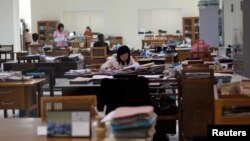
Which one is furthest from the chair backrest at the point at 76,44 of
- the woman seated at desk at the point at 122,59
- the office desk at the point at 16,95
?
the office desk at the point at 16,95

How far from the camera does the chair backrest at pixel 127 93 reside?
174 inches

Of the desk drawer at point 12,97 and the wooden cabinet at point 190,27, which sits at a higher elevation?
the wooden cabinet at point 190,27

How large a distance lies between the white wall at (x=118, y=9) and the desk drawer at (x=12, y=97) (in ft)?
42.4

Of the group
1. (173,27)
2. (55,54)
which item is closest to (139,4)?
(173,27)

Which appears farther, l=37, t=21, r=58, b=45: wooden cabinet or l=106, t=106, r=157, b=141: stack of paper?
l=37, t=21, r=58, b=45: wooden cabinet

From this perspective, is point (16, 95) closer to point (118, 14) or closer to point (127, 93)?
point (127, 93)

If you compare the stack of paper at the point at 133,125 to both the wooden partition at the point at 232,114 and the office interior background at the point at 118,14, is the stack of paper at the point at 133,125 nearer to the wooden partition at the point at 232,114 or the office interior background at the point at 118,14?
the wooden partition at the point at 232,114

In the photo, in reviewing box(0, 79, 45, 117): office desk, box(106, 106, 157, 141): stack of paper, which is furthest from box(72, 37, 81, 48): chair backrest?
box(106, 106, 157, 141): stack of paper

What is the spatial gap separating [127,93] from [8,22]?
12.4m

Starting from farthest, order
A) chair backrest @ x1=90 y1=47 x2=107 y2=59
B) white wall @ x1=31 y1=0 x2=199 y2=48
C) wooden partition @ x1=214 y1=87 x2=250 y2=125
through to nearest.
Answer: white wall @ x1=31 y1=0 x2=199 y2=48
chair backrest @ x1=90 y1=47 x2=107 y2=59
wooden partition @ x1=214 y1=87 x2=250 y2=125

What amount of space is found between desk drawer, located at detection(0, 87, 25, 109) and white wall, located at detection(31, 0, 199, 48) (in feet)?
42.4

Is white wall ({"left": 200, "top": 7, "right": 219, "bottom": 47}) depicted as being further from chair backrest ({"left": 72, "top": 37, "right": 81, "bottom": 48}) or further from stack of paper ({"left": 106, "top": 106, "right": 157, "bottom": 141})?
stack of paper ({"left": 106, "top": 106, "right": 157, "bottom": 141})

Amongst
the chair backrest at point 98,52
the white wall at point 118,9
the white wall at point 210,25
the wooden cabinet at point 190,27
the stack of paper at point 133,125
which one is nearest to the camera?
the stack of paper at point 133,125

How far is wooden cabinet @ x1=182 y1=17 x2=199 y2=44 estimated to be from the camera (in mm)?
18000
